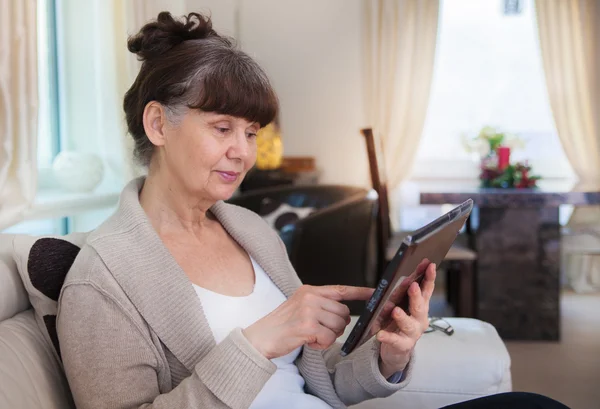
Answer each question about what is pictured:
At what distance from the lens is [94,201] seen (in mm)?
2283

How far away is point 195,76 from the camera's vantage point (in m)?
1.07

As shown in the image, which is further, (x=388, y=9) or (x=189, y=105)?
(x=388, y=9)

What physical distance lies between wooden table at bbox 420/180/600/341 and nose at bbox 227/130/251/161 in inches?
86.2

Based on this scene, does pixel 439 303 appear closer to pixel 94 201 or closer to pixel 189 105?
pixel 94 201

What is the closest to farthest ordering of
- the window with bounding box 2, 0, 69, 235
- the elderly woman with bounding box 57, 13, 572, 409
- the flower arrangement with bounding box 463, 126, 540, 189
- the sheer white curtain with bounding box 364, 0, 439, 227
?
the elderly woman with bounding box 57, 13, 572, 409
the window with bounding box 2, 0, 69, 235
the flower arrangement with bounding box 463, 126, 540, 189
the sheer white curtain with bounding box 364, 0, 439, 227

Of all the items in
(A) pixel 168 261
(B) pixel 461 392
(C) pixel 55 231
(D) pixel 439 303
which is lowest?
(D) pixel 439 303

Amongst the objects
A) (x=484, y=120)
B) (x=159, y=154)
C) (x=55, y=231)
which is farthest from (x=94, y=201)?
(x=484, y=120)

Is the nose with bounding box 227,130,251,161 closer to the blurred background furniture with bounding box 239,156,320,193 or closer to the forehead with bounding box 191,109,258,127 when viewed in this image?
the forehead with bounding box 191,109,258,127

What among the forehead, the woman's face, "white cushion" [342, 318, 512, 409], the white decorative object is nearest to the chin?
the woman's face

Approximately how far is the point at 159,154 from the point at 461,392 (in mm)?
827

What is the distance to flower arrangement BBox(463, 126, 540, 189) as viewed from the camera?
11.2 feet

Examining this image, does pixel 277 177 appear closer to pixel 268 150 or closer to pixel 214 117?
pixel 268 150

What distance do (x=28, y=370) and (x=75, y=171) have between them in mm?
1370

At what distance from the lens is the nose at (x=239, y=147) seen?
3.60 feet
